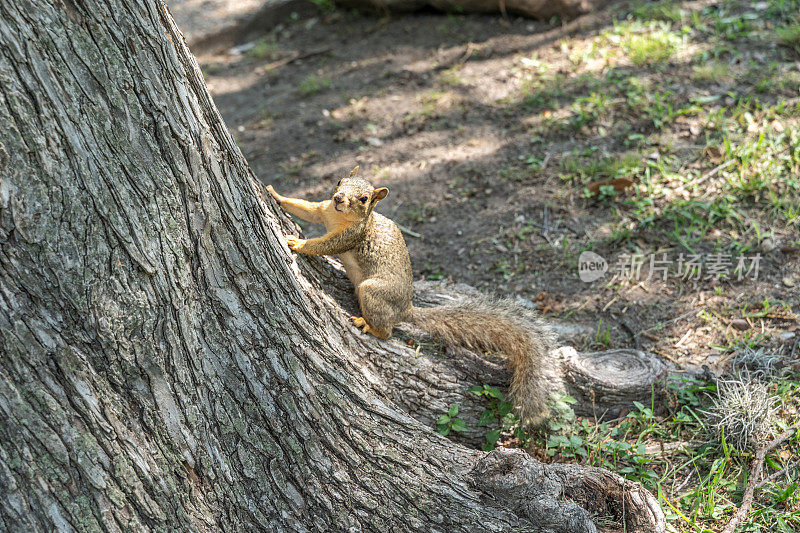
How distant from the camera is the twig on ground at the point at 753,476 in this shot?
7.40ft

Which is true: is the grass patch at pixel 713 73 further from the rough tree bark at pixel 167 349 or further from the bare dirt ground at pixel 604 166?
the rough tree bark at pixel 167 349

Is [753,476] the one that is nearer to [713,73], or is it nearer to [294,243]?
[294,243]

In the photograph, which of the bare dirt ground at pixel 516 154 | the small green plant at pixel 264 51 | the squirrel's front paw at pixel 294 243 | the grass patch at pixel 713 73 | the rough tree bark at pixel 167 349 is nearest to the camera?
the rough tree bark at pixel 167 349

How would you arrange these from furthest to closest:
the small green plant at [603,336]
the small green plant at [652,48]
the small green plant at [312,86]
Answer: the small green plant at [312,86], the small green plant at [652,48], the small green plant at [603,336]

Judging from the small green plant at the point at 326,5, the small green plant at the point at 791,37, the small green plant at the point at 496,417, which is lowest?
the small green plant at the point at 496,417

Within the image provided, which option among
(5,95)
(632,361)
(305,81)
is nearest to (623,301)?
(632,361)

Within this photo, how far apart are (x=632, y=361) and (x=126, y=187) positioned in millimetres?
2351

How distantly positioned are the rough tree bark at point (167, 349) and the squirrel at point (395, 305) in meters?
0.20

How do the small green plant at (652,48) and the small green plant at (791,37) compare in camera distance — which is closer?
the small green plant at (791,37)

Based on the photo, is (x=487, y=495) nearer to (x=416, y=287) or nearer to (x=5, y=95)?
(x=416, y=287)

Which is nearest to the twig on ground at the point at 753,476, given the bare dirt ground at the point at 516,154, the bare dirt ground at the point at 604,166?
the bare dirt ground at the point at 604,166

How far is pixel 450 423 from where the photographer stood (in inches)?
101

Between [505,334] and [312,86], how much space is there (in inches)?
152

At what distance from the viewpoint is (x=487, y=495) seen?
2.10 meters
